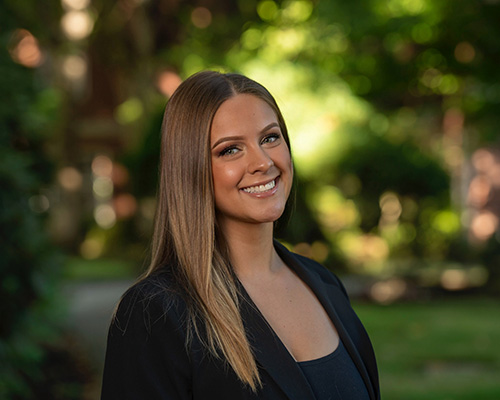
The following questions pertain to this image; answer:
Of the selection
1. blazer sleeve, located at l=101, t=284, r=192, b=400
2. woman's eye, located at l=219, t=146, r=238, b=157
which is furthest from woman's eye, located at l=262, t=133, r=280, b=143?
blazer sleeve, located at l=101, t=284, r=192, b=400

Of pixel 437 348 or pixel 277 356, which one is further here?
pixel 437 348

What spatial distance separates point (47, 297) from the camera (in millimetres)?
6430

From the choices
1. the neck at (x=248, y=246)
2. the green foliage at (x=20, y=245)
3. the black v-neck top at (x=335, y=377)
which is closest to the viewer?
the black v-neck top at (x=335, y=377)

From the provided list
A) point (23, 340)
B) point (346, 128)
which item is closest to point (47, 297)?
point (23, 340)

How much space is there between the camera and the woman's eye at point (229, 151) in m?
2.22

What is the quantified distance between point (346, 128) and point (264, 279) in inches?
394

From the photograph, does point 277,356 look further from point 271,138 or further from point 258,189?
point 271,138

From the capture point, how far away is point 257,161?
224cm

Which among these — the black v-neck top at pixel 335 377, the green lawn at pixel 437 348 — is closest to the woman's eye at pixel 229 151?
the black v-neck top at pixel 335 377

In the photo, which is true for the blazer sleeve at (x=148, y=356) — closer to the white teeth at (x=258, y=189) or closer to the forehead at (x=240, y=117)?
the white teeth at (x=258, y=189)

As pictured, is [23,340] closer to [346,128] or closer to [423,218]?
[346,128]

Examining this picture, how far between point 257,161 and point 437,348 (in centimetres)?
736

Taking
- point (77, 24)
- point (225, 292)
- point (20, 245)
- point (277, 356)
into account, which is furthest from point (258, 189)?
point (77, 24)

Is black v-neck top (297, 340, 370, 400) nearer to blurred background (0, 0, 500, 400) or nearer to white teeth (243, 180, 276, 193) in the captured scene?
white teeth (243, 180, 276, 193)
